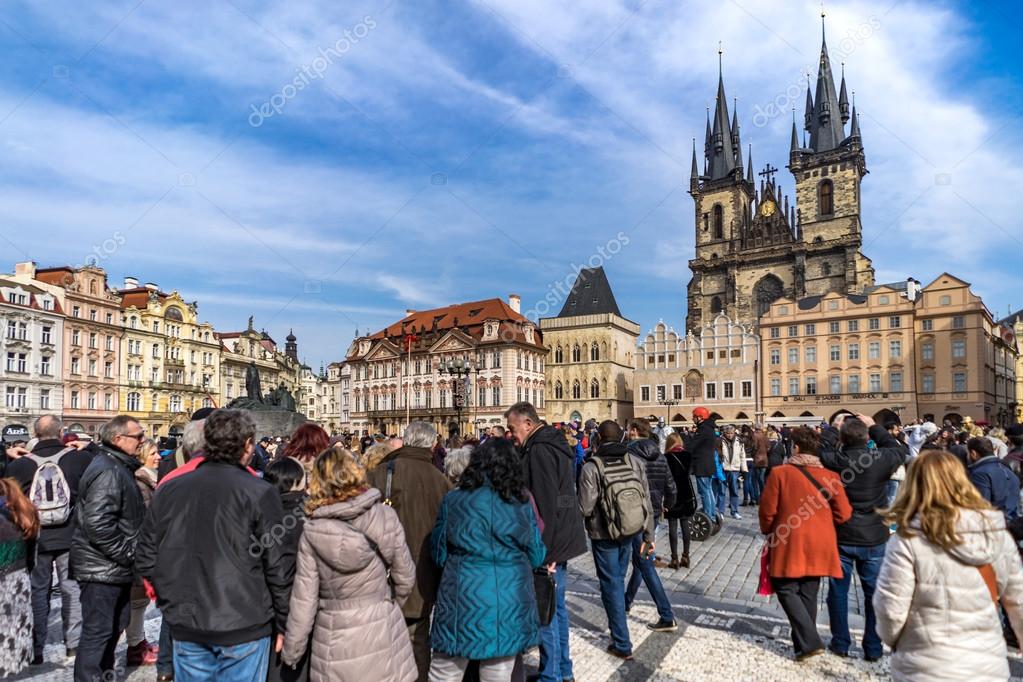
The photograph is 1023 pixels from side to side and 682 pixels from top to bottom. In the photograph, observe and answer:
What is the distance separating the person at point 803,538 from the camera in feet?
18.8

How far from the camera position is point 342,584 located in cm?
365

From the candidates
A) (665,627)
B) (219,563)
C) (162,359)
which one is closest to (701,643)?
(665,627)

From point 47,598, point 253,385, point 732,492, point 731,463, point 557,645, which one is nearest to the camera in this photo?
point 557,645

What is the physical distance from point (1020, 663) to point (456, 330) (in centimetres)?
6089

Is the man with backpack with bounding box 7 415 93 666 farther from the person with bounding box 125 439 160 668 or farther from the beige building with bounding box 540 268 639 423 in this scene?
the beige building with bounding box 540 268 639 423

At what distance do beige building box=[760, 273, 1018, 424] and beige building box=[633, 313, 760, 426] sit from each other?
1698mm

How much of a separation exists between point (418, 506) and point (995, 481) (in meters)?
5.56

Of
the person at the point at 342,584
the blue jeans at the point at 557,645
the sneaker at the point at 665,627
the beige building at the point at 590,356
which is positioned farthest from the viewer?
the beige building at the point at 590,356

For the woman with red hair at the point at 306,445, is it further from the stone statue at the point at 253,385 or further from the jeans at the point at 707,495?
the stone statue at the point at 253,385

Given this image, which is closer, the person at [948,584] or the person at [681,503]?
the person at [948,584]

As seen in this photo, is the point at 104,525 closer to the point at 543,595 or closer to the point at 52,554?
the point at 52,554

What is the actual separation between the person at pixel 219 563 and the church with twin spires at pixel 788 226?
66.3 meters

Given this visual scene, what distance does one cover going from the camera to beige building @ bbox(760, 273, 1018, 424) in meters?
50.2

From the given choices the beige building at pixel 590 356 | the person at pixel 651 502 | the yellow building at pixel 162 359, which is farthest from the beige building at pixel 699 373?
the person at pixel 651 502
